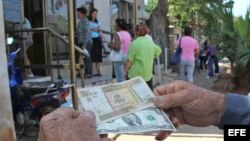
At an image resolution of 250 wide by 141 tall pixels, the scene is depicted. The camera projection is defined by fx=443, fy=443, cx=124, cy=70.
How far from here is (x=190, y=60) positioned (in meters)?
9.42

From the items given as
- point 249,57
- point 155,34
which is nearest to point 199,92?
point 249,57

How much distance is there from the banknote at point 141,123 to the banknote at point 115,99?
23mm

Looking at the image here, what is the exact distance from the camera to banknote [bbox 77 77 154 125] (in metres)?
1.73

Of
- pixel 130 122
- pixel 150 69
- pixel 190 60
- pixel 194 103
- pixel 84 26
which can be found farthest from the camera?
pixel 190 60

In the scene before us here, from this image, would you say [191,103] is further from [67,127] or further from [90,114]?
[67,127]

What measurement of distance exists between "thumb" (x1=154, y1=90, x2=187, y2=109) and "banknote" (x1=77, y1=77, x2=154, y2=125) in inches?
1.3

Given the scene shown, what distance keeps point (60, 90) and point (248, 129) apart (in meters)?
3.60

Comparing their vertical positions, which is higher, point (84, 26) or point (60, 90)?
point (84, 26)

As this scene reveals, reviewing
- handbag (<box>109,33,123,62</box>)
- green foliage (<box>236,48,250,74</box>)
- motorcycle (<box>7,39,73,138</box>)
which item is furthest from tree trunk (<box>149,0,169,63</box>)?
motorcycle (<box>7,39,73,138</box>)

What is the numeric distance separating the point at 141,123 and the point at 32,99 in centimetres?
361

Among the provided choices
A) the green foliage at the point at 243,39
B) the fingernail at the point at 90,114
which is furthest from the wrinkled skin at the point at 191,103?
the green foliage at the point at 243,39

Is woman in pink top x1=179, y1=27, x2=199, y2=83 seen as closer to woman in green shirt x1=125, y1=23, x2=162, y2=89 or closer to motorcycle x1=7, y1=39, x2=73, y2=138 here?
woman in green shirt x1=125, y1=23, x2=162, y2=89

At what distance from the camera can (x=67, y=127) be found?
149 cm

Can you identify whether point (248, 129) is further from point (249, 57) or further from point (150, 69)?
point (249, 57)
